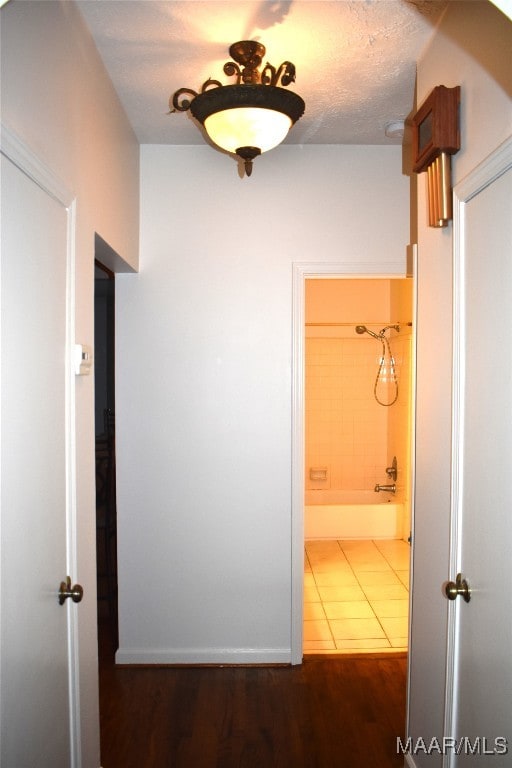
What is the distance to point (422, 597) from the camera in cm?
210

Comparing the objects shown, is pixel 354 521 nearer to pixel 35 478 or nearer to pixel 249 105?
pixel 249 105

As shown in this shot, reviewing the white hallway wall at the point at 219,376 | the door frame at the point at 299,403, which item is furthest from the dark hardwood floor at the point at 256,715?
the door frame at the point at 299,403

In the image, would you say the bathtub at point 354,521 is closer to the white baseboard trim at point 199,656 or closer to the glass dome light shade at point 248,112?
the white baseboard trim at point 199,656

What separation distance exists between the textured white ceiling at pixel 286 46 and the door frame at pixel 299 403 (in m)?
0.73

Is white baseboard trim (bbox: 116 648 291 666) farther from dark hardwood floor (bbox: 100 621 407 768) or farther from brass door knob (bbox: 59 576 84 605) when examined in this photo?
brass door knob (bbox: 59 576 84 605)

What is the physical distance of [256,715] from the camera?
8.53ft

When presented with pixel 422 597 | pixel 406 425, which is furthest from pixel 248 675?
pixel 406 425

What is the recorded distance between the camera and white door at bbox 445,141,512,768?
4.51 ft

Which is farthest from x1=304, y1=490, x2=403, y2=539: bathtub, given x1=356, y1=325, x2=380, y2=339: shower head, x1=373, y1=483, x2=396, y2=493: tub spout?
x1=356, y1=325, x2=380, y2=339: shower head

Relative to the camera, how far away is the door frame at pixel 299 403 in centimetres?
307

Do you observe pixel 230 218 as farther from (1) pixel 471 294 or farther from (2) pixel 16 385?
(2) pixel 16 385

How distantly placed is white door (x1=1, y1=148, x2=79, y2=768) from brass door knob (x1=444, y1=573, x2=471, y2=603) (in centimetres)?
116

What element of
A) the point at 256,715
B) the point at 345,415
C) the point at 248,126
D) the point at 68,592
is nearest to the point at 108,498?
the point at 256,715

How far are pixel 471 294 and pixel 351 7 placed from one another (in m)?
1.09
